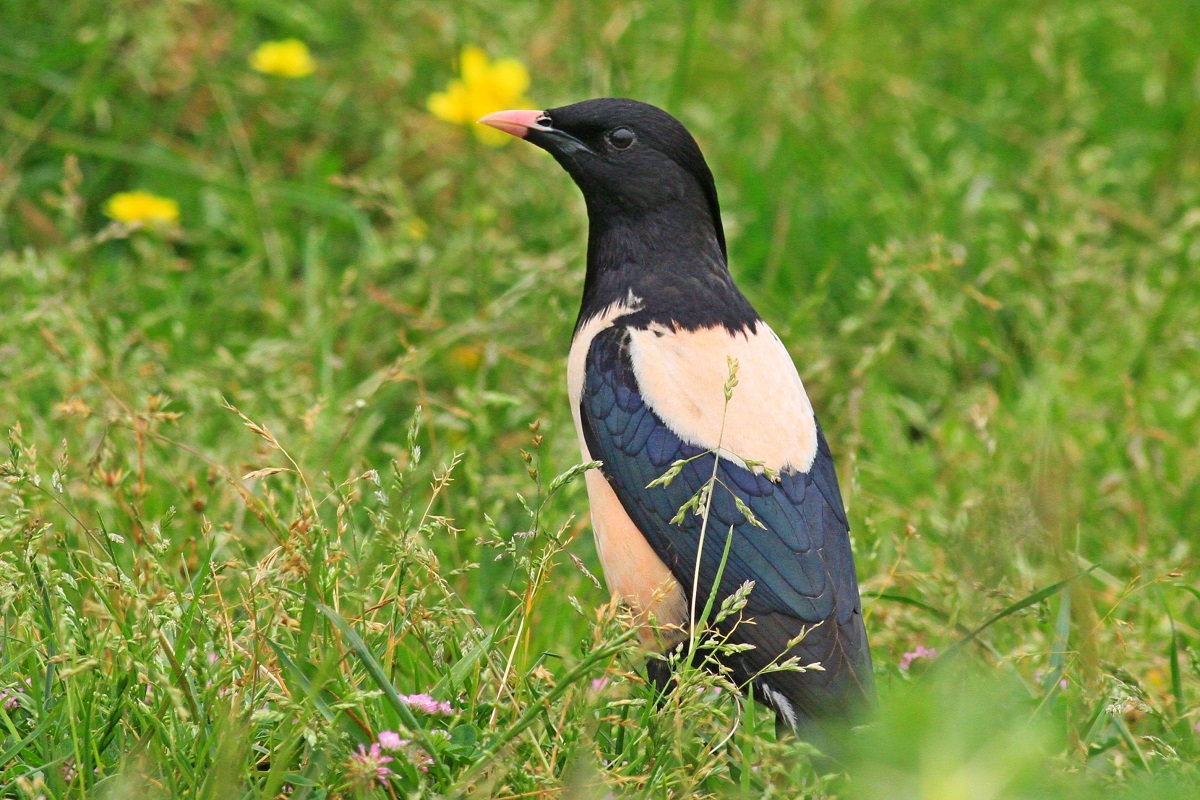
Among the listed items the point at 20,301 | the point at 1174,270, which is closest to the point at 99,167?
the point at 20,301

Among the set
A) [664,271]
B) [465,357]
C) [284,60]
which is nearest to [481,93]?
[284,60]

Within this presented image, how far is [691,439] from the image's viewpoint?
10.1ft

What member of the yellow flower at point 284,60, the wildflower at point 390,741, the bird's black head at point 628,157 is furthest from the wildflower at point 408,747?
the yellow flower at point 284,60

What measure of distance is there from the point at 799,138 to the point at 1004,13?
1505 mm

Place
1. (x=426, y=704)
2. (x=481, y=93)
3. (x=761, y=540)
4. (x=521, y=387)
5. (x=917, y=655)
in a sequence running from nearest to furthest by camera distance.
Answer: (x=426, y=704), (x=761, y=540), (x=917, y=655), (x=521, y=387), (x=481, y=93)

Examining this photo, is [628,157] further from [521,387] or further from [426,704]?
[426,704]

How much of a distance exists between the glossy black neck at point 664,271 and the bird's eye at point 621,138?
0.54 ft

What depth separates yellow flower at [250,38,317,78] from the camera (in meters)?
5.53

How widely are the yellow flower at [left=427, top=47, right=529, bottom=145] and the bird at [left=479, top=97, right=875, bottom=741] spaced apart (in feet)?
5.06

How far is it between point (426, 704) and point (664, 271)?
1313 mm

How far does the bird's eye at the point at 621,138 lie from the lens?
3561mm

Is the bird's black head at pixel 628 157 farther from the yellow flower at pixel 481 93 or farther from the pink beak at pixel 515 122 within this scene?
the yellow flower at pixel 481 93

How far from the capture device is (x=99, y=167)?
5.41 metres

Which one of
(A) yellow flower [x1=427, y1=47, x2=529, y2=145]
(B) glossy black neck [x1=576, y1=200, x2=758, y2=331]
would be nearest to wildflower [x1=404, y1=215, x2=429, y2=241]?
(A) yellow flower [x1=427, y1=47, x2=529, y2=145]
